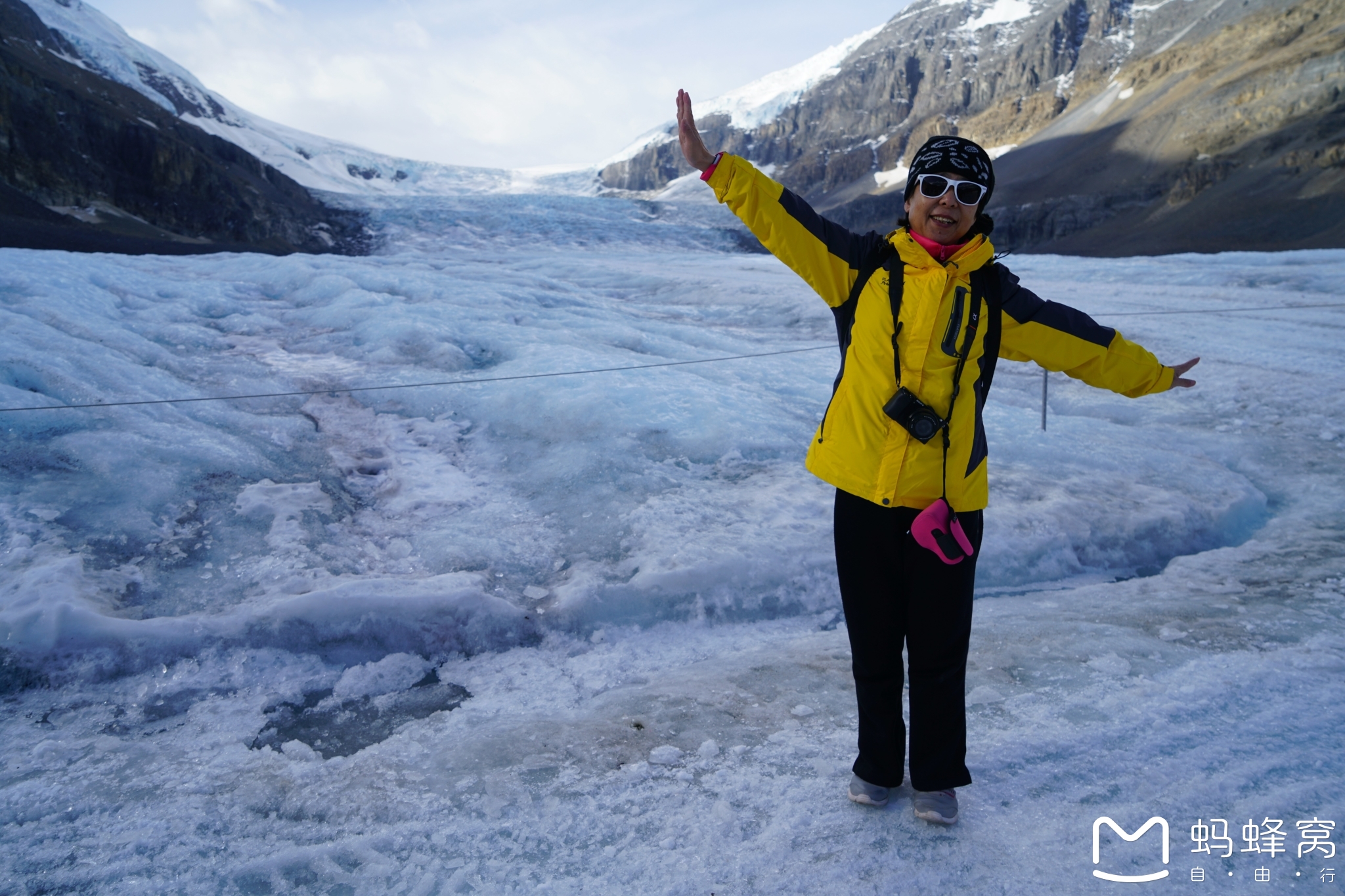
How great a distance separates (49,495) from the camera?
3.34 m

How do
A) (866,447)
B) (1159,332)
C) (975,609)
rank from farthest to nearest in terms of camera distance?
1. (1159,332)
2. (975,609)
3. (866,447)

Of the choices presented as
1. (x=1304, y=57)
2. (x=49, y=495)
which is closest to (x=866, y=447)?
(x=49, y=495)

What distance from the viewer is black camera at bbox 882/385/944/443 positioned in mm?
1680

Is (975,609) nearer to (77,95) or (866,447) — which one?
(866,447)

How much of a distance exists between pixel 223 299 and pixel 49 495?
6628 mm

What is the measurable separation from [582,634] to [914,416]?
1850 millimetres

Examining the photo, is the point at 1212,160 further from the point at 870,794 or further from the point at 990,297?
the point at 870,794

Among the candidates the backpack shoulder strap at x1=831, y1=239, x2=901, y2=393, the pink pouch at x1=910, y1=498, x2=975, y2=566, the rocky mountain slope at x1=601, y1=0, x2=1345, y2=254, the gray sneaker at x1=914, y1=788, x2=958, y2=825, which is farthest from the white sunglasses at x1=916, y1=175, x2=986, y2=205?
the rocky mountain slope at x1=601, y1=0, x2=1345, y2=254

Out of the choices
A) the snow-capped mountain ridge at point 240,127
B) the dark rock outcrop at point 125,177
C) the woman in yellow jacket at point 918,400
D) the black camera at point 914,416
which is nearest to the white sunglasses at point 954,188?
the woman in yellow jacket at point 918,400

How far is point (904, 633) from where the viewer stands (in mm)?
1857

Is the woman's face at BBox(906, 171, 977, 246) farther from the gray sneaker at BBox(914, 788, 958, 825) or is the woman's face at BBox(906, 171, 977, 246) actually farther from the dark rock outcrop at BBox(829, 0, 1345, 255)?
the dark rock outcrop at BBox(829, 0, 1345, 255)

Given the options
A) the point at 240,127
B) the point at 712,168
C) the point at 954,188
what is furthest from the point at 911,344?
the point at 240,127

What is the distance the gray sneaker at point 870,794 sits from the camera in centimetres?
192

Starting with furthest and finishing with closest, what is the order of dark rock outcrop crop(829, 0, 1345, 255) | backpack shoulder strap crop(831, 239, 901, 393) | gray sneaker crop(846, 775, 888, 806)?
dark rock outcrop crop(829, 0, 1345, 255), gray sneaker crop(846, 775, 888, 806), backpack shoulder strap crop(831, 239, 901, 393)
